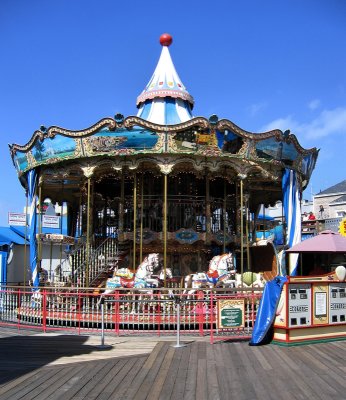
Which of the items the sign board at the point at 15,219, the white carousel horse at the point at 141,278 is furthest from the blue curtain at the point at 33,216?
the sign board at the point at 15,219

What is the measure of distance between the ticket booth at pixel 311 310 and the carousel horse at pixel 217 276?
16.6 ft

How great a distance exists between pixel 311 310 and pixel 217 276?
5.47 meters

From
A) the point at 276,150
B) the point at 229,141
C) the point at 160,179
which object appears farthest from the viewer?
the point at 160,179

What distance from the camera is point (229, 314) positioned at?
8867 mm

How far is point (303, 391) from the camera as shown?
17.9 feet

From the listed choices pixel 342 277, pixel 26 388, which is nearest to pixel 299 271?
pixel 342 277

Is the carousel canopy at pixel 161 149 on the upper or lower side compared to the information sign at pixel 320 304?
upper

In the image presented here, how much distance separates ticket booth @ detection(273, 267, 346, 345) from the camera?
8.52m

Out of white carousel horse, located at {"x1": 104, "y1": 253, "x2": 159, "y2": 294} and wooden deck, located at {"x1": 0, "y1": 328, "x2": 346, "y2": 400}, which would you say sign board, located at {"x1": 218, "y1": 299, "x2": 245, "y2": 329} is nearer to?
wooden deck, located at {"x1": 0, "y1": 328, "x2": 346, "y2": 400}

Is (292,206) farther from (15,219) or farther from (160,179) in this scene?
(15,219)

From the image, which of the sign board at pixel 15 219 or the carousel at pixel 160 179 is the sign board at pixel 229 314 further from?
the sign board at pixel 15 219

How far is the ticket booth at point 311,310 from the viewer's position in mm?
8523

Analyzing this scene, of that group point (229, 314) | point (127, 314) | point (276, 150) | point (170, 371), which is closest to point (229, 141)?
point (276, 150)

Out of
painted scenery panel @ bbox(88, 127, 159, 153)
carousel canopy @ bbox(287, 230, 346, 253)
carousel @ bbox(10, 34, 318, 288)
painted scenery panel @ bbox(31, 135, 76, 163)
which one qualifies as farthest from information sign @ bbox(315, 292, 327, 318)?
painted scenery panel @ bbox(31, 135, 76, 163)
